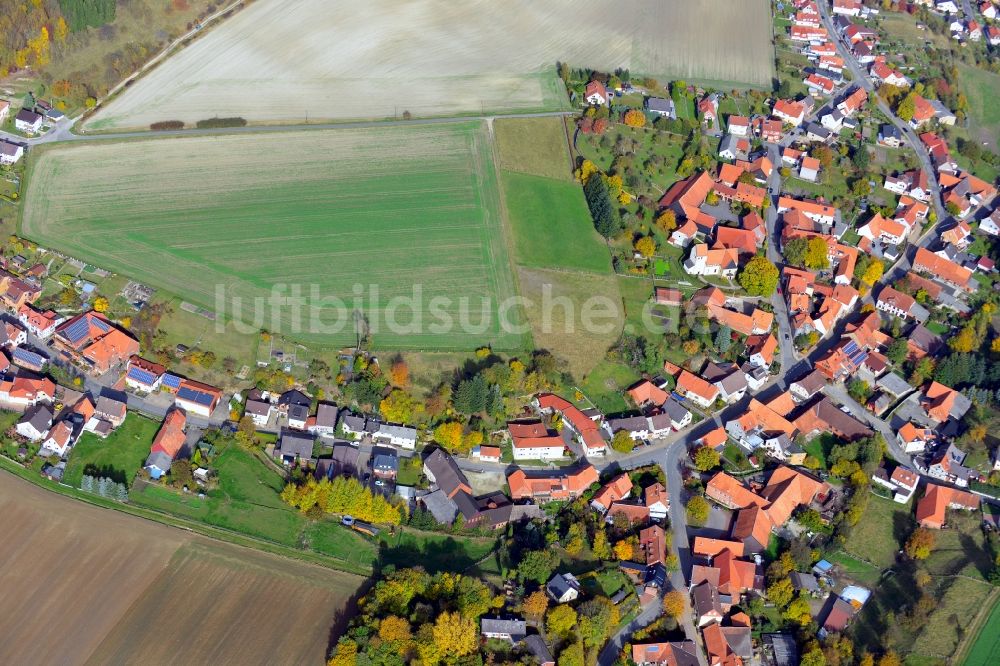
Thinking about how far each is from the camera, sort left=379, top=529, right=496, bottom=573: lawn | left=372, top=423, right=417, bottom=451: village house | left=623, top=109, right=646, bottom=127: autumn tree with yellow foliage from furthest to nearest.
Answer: left=623, top=109, right=646, bottom=127: autumn tree with yellow foliage < left=372, top=423, right=417, bottom=451: village house < left=379, top=529, right=496, bottom=573: lawn

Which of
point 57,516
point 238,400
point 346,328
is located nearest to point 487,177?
point 346,328

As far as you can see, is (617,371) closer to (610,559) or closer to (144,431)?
(610,559)

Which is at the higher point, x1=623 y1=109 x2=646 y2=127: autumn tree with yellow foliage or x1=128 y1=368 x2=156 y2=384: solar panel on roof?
x1=623 y1=109 x2=646 y2=127: autumn tree with yellow foliage

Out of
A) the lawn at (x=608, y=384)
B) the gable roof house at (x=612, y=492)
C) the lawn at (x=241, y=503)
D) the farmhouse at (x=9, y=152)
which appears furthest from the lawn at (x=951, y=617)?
the farmhouse at (x=9, y=152)

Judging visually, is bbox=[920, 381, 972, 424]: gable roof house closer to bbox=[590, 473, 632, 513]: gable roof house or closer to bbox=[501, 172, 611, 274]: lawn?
bbox=[590, 473, 632, 513]: gable roof house

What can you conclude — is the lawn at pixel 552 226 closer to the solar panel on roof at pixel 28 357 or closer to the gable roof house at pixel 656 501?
the gable roof house at pixel 656 501

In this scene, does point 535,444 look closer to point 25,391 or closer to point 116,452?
point 116,452

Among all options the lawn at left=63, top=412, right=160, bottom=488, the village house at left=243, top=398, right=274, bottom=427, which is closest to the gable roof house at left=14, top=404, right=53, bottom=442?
the lawn at left=63, top=412, right=160, bottom=488
